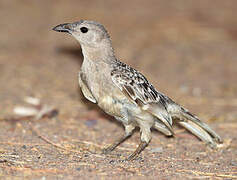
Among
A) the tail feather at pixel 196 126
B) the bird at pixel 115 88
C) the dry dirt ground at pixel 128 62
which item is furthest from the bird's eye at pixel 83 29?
the tail feather at pixel 196 126

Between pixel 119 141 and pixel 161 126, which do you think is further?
pixel 161 126

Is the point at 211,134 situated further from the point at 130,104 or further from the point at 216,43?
the point at 216,43

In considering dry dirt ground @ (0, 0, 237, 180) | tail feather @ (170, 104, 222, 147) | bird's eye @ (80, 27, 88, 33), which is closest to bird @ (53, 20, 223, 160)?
bird's eye @ (80, 27, 88, 33)

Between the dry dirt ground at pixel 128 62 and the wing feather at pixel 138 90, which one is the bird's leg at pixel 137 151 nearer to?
the dry dirt ground at pixel 128 62

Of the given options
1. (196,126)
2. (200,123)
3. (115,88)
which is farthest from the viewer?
(196,126)

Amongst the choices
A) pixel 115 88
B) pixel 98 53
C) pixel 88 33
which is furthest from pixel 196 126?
pixel 88 33

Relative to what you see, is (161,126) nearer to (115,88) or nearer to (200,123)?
(200,123)

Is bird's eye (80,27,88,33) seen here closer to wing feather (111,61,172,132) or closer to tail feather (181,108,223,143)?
wing feather (111,61,172,132)

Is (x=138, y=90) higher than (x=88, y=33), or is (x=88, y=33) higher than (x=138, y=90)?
(x=88, y=33)
